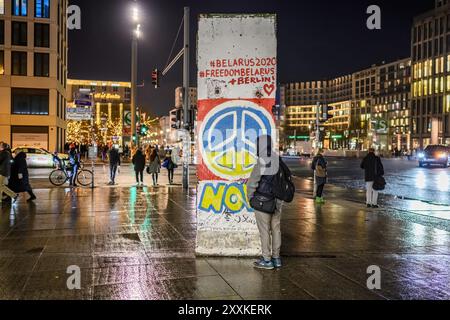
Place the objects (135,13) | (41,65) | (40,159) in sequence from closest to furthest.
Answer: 1. (135,13)
2. (40,159)
3. (41,65)

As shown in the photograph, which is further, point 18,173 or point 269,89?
point 18,173

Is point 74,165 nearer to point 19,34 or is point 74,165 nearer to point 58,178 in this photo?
point 58,178

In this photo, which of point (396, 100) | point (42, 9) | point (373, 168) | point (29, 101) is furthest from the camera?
point (396, 100)

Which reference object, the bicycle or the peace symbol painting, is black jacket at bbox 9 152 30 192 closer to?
the bicycle

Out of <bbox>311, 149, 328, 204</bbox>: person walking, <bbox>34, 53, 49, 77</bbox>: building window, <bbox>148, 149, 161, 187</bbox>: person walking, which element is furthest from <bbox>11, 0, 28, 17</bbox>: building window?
<bbox>311, 149, 328, 204</bbox>: person walking

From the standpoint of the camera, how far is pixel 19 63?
5444cm

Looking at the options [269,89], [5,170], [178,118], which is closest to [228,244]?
[269,89]

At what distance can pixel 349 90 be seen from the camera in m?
186

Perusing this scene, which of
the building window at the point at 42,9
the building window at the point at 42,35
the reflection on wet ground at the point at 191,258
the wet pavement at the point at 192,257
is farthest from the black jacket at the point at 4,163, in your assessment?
the building window at the point at 42,9

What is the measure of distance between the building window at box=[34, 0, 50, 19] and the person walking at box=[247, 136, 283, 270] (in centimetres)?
5503

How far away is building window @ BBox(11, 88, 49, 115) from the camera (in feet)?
178

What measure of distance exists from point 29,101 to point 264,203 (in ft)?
175

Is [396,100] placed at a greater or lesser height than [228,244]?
greater

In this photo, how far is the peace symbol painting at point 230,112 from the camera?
7.63 meters
